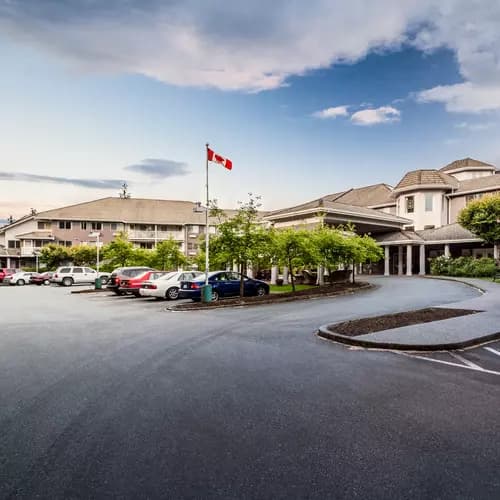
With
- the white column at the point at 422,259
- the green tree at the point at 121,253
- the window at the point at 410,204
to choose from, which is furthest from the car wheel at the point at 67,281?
the window at the point at 410,204

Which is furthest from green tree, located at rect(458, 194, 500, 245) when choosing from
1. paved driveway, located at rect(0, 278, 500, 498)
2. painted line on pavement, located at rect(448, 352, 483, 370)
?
paved driveway, located at rect(0, 278, 500, 498)

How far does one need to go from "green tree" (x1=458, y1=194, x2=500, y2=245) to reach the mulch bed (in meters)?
22.2

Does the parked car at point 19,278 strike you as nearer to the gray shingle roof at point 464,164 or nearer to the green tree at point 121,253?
the green tree at point 121,253

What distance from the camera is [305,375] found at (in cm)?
689

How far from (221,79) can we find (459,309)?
14.3 meters

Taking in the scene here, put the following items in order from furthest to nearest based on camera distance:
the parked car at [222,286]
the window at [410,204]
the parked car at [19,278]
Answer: the window at [410,204] → the parked car at [19,278] → the parked car at [222,286]

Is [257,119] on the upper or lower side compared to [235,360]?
upper

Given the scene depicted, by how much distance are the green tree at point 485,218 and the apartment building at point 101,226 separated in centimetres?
3666

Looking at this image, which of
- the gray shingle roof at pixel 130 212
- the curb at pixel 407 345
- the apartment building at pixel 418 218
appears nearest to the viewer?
the curb at pixel 407 345

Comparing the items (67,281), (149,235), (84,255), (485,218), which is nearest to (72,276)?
(67,281)

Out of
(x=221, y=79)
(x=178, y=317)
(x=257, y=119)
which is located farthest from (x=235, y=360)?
(x=257, y=119)

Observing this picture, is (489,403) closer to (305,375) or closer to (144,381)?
(305,375)

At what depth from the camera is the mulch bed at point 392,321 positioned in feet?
35.7

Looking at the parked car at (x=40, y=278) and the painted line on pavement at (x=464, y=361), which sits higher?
the painted line on pavement at (x=464, y=361)
